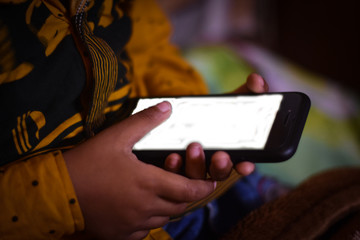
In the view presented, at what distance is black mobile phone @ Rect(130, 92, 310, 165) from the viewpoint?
384mm

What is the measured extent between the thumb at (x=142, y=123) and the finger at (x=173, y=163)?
39 mm

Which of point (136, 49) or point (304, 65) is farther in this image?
point (304, 65)

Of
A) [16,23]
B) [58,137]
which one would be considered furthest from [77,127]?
[16,23]

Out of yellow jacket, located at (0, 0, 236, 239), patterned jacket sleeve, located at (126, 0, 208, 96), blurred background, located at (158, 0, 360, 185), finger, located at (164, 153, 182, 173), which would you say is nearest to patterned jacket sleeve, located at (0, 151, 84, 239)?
yellow jacket, located at (0, 0, 236, 239)

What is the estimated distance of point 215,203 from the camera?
57cm

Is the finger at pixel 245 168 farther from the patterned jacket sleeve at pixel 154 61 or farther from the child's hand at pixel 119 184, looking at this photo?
the patterned jacket sleeve at pixel 154 61

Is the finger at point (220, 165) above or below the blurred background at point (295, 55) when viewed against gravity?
above

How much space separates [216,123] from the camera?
0.45 meters

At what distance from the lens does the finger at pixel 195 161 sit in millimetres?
387

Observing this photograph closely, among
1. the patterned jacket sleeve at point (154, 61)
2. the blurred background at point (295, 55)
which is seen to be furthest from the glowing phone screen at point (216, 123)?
the blurred background at point (295, 55)

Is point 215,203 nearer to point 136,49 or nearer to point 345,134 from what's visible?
point 136,49

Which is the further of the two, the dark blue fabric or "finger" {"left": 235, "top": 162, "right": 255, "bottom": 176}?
the dark blue fabric

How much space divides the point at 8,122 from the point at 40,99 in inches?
1.7

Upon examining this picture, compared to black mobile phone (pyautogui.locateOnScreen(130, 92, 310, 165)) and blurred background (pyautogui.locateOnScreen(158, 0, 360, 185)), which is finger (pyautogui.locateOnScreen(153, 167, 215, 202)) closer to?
black mobile phone (pyautogui.locateOnScreen(130, 92, 310, 165))
